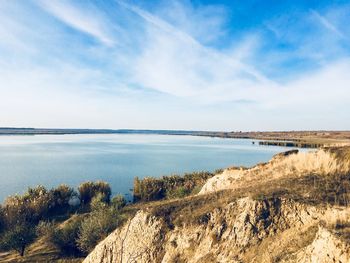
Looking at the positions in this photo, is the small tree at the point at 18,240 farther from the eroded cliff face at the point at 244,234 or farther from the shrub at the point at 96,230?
the eroded cliff face at the point at 244,234

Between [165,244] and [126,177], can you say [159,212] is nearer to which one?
[165,244]

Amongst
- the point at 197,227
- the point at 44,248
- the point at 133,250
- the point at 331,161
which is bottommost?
the point at 44,248

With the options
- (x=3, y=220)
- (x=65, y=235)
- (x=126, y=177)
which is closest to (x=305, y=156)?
(x=65, y=235)

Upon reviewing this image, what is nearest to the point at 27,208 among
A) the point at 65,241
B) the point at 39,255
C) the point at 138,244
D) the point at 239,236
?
the point at 39,255

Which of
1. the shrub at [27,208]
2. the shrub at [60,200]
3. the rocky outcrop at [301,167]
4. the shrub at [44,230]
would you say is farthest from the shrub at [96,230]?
the shrub at [60,200]

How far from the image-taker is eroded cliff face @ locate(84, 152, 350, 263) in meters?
11.0

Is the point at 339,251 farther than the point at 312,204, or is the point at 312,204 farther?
the point at 312,204

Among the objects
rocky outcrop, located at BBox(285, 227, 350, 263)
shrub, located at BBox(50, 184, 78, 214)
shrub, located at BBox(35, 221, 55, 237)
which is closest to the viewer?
rocky outcrop, located at BBox(285, 227, 350, 263)

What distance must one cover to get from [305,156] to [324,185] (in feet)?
19.6

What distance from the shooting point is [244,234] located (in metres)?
14.1

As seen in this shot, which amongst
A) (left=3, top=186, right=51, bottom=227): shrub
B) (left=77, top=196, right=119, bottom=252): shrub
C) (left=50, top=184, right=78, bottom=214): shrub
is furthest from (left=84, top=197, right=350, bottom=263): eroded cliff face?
(left=50, top=184, right=78, bottom=214): shrub

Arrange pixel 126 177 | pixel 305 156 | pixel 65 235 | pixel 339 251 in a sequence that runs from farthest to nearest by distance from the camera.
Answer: pixel 126 177, pixel 65 235, pixel 305 156, pixel 339 251

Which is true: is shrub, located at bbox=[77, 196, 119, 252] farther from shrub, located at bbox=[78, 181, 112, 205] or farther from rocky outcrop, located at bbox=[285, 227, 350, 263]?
shrub, located at bbox=[78, 181, 112, 205]

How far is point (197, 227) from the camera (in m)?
15.4
